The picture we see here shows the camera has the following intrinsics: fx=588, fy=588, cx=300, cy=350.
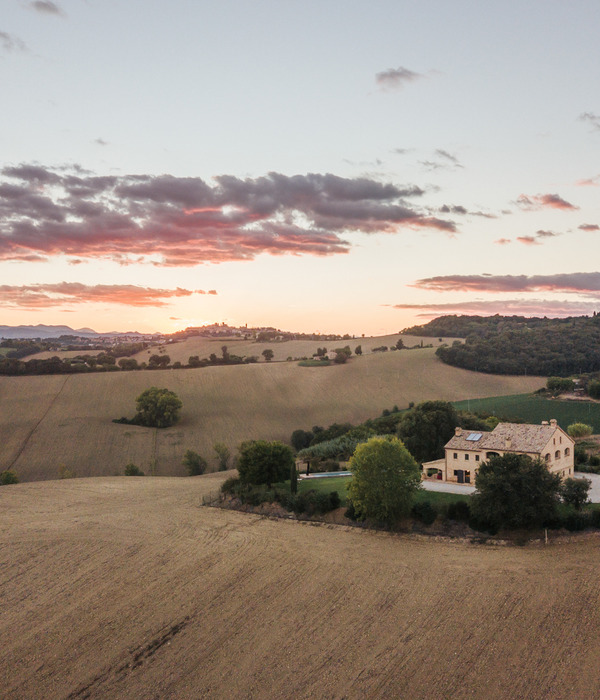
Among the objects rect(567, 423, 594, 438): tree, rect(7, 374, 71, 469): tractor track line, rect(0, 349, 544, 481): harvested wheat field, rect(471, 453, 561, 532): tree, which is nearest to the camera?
rect(471, 453, 561, 532): tree

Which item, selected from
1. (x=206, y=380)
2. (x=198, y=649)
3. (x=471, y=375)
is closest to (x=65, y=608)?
(x=198, y=649)

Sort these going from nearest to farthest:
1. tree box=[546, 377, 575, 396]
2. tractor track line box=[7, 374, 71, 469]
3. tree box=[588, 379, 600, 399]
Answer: tractor track line box=[7, 374, 71, 469], tree box=[588, 379, 600, 399], tree box=[546, 377, 575, 396]

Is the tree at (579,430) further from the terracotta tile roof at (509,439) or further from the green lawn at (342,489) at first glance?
the green lawn at (342,489)

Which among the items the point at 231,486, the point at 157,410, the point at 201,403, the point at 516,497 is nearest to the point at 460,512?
the point at 516,497

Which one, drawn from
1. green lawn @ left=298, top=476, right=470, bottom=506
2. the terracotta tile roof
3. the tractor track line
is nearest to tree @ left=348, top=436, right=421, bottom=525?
green lawn @ left=298, top=476, right=470, bottom=506

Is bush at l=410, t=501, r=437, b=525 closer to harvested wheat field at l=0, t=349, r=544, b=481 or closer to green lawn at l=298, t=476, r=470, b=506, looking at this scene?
green lawn at l=298, t=476, r=470, b=506

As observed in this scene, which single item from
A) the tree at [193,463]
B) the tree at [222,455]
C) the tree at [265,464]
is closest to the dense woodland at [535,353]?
the tree at [222,455]
